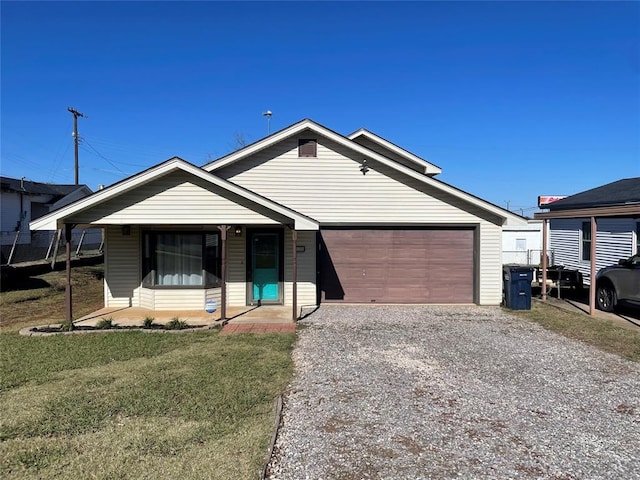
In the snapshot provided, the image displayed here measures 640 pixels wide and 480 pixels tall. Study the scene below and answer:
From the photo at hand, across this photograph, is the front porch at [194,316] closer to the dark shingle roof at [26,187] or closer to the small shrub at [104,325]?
the small shrub at [104,325]

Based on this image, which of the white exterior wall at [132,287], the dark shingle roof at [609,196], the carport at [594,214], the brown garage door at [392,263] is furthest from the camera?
the dark shingle roof at [609,196]

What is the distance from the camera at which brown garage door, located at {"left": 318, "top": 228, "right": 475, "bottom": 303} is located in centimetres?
1216

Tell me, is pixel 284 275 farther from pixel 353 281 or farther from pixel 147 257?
pixel 147 257

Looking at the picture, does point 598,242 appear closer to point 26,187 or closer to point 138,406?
point 138,406

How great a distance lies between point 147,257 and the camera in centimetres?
1102

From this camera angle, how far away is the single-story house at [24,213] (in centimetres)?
1884

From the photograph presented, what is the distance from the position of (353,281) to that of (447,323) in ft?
10.5

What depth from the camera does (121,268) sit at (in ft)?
37.0

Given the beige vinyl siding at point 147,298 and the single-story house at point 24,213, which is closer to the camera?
the beige vinyl siding at point 147,298

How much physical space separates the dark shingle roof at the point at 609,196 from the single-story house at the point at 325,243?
533 centimetres

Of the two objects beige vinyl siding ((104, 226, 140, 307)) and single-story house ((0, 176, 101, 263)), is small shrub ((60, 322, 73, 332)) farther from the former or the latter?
single-story house ((0, 176, 101, 263))

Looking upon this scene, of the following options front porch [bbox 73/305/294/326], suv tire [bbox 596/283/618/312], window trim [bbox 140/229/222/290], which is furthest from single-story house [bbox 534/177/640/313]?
window trim [bbox 140/229/222/290]

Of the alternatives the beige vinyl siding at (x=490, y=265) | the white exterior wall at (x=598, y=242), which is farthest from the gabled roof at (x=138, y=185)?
the white exterior wall at (x=598, y=242)

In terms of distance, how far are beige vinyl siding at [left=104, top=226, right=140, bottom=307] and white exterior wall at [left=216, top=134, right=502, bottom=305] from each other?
12.1ft
